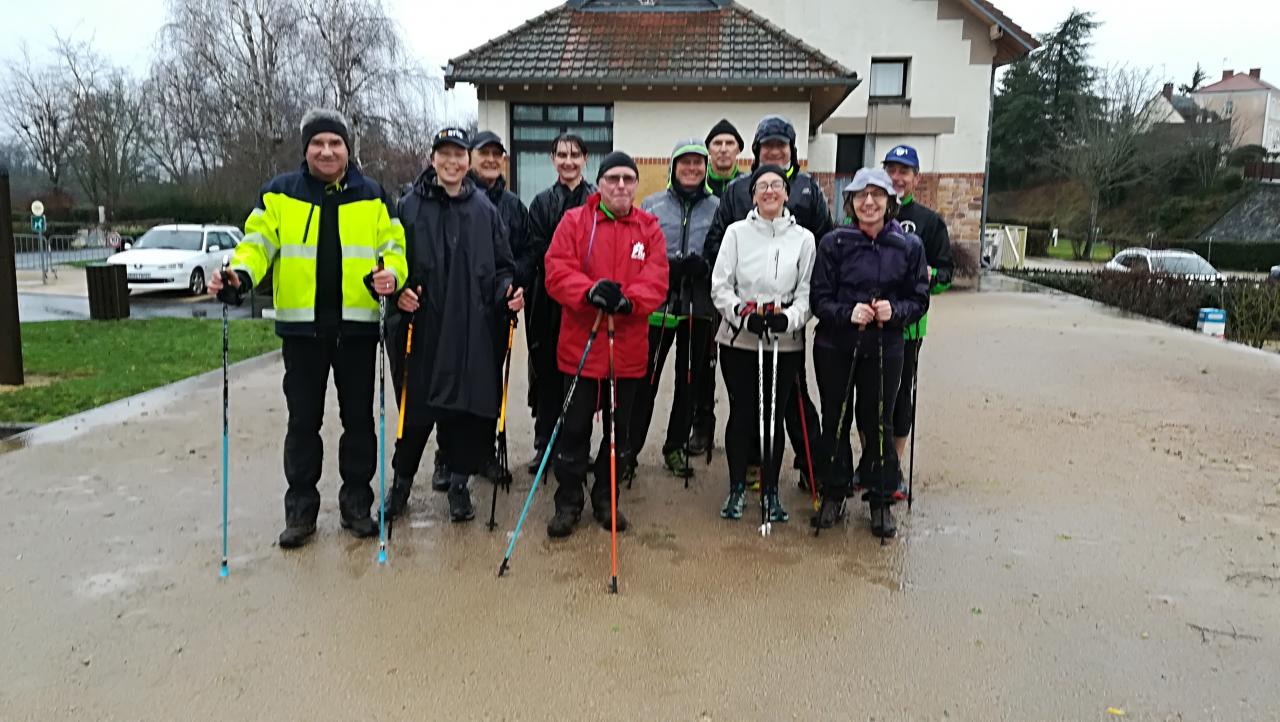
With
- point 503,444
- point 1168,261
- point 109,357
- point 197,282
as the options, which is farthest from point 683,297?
point 1168,261

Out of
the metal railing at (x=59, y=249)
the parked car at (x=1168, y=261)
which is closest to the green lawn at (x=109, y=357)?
the metal railing at (x=59, y=249)

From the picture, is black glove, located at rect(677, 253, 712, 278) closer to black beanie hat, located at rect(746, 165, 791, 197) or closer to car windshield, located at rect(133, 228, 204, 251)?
black beanie hat, located at rect(746, 165, 791, 197)

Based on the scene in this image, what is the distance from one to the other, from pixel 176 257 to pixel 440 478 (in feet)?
48.7

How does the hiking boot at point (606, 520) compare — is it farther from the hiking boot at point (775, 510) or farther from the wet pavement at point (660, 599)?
the hiking boot at point (775, 510)

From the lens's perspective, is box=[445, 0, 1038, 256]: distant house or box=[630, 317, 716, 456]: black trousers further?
box=[445, 0, 1038, 256]: distant house

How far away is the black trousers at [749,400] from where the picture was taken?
15.3 ft

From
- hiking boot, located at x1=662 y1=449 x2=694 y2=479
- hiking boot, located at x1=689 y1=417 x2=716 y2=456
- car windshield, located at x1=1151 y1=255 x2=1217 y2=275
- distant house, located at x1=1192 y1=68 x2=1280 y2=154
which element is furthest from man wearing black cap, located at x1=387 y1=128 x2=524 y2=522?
distant house, located at x1=1192 y1=68 x2=1280 y2=154

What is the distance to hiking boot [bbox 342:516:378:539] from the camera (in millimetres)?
4461

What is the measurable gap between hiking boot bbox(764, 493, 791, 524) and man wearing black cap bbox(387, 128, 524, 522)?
155 centimetres

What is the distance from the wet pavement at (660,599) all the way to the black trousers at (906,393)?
1.59ft

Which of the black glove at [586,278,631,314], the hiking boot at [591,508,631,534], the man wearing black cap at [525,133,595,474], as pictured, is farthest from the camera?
the man wearing black cap at [525,133,595,474]

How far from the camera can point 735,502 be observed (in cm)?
483

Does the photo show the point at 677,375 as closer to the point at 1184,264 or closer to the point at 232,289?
the point at 232,289

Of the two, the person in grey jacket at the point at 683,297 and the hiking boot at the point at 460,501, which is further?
the person in grey jacket at the point at 683,297
